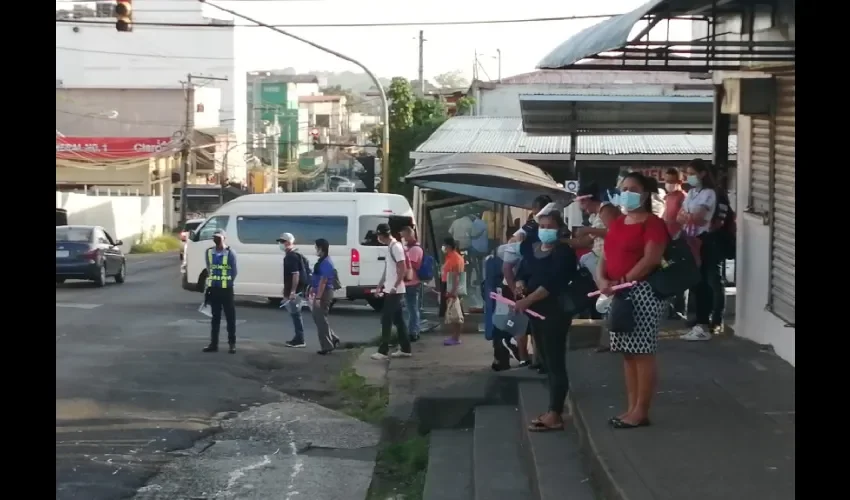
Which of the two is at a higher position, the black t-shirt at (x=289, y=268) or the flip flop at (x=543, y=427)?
the black t-shirt at (x=289, y=268)

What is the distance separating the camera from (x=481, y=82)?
124 feet

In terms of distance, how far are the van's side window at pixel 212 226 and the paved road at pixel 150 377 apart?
139 cm

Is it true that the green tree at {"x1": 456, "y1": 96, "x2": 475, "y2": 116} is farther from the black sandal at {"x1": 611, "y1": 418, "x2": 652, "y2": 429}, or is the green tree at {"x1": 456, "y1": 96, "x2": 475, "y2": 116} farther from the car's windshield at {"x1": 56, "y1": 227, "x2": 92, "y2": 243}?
the black sandal at {"x1": 611, "y1": 418, "x2": 652, "y2": 429}

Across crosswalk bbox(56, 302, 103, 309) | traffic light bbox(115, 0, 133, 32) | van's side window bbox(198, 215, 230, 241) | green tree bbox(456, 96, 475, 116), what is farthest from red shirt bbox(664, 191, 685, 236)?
green tree bbox(456, 96, 475, 116)

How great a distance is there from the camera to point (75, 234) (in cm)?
2605

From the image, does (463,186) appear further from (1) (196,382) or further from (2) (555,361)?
(2) (555,361)

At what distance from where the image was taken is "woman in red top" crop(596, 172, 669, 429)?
658 centimetres

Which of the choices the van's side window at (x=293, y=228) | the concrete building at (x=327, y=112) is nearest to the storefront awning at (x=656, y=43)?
the van's side window at (x=293, y=228)

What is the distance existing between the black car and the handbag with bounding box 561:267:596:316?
19.9 metres

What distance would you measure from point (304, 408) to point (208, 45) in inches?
2634

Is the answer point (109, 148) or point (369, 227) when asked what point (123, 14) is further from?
point (109, 148)

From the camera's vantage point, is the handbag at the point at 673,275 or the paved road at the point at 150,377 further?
the paved road at the point at 150,377

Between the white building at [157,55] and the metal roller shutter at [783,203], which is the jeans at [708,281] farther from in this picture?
the white building at [157,55]

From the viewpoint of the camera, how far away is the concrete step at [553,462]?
20.7ft
